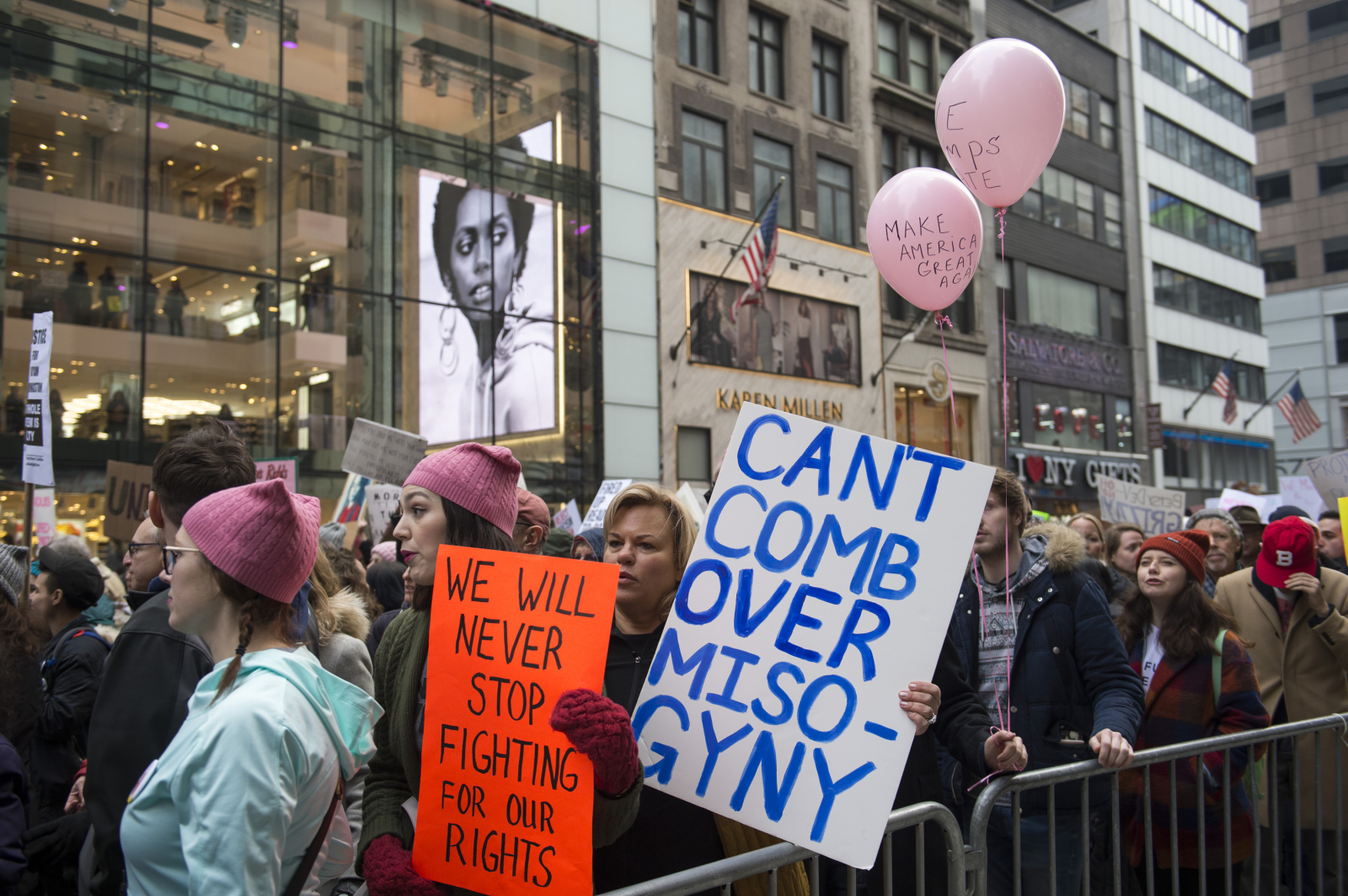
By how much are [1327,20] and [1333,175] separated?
24.3ft

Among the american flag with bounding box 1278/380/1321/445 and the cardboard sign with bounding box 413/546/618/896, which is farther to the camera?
the american flag with bounding box 1278/380/1321/445

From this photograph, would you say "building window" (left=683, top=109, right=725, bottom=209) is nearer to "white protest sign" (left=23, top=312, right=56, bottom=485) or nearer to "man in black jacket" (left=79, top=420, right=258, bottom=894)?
"white protest sign" (left=23, top=312, right=56, bottom=485)

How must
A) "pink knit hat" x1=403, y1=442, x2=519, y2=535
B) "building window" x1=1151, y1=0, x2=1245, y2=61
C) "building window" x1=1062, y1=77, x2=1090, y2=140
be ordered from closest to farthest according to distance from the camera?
"pink knit hat" x1=403, y1=442, x2=519, y2=535
"building window" x1=1062, y1=77, x2=1090, y2=140
"building window" x1=1151, y1=0, x2=1245, y2=61

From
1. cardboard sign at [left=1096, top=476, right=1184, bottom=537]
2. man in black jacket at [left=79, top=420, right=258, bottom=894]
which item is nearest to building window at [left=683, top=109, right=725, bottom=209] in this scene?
cardboard sign at [left=1096, top=476, right=1184, bottom=537]

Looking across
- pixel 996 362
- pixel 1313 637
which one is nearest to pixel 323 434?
pixel 1313 637

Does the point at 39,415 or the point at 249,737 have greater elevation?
the point at 39,415

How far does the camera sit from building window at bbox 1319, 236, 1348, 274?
150ft

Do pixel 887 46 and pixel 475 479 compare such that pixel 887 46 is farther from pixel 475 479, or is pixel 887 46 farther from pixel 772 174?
pixel 475 479

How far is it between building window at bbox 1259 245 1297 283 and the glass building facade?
40.7 meters

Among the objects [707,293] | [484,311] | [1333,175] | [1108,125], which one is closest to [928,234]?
[484,311]

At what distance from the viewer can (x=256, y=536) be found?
87.3 inches

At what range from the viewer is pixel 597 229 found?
65.6 ft

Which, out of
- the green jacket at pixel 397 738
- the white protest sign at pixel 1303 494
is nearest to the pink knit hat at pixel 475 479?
the green jacket at pixel 397 738

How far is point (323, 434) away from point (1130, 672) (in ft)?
47.2
